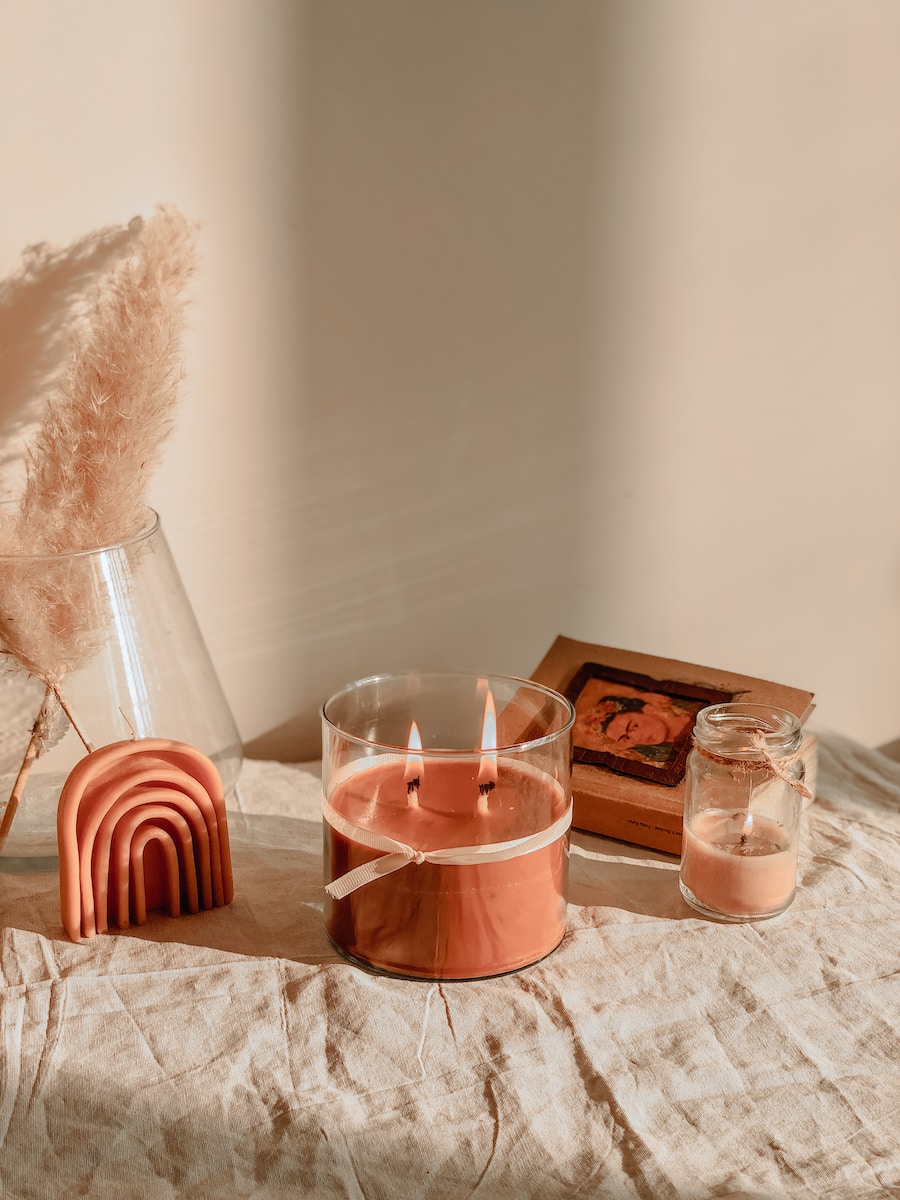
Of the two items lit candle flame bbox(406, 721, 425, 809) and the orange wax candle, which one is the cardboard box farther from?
lit candle flame bbox(406, 721, 425, 809)

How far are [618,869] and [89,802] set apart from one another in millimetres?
316

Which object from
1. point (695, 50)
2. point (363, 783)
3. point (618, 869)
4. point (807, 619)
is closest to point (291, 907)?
point (363, 783)

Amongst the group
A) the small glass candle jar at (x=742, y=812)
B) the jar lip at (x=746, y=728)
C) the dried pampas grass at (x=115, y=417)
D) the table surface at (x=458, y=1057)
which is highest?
the dried pampas grass at (x=115, y=417)

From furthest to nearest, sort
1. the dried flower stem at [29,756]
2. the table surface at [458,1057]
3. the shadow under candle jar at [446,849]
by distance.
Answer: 1. the dried flower stem at [29,756]
2. the shadow under candle jar at [446,849]
3. the table surface at [458,1057]

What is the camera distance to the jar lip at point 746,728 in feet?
2.10

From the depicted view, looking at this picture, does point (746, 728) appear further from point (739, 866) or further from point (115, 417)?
point (115, 417)

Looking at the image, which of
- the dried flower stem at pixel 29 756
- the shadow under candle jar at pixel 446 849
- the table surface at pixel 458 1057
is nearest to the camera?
the table surface at pixel 458 1057

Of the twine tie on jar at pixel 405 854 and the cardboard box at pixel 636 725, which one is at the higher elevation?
the twine tie on jar at pixel 405 854

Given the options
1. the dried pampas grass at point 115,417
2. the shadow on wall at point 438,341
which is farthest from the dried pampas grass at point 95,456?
the shadow on wall at point 438,341

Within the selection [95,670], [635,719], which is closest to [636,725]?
[635,719]

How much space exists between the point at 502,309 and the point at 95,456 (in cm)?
32

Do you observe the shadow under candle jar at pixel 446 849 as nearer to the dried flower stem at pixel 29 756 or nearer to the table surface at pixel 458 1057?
the table surface at pixel 458 1057

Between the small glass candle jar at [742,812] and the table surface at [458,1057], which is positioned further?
the small glass candle jar at [742,812]

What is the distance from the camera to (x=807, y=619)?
0.95 m
